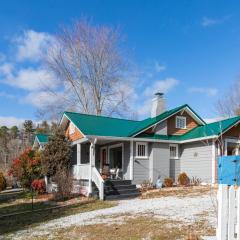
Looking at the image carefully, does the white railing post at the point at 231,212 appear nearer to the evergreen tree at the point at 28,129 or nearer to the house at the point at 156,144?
the house at the point at 156,144

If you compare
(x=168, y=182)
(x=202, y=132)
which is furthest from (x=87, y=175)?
(x=202, y=132)

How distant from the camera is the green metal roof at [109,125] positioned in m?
19.7

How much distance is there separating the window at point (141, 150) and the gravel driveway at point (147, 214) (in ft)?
21.0

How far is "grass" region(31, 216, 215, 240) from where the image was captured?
7.88m

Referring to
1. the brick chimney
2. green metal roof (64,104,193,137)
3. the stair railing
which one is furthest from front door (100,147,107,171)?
the stair railing

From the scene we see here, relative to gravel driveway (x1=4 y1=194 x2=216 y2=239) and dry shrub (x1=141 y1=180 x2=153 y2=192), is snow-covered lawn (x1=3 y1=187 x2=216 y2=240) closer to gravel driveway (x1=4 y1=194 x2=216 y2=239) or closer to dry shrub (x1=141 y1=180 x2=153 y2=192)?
gravel driveway (x1=4 y1=194 x2=216 y2=239)

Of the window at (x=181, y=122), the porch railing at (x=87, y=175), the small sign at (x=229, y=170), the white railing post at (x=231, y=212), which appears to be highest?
the window at (x=181, y=122)

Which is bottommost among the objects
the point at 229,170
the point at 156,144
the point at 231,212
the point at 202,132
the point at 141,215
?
the point at 141,215

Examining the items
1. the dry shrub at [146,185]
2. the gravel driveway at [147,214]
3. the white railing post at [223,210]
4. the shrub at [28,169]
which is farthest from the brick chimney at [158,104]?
the white railing post at [223,210]

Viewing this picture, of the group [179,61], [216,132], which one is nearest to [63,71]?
[179,61]

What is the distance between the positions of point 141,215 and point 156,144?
32.5ft

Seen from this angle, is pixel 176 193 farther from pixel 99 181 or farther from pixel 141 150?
pixel 141 150

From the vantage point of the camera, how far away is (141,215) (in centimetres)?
1101

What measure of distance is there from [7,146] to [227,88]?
1342 inches
